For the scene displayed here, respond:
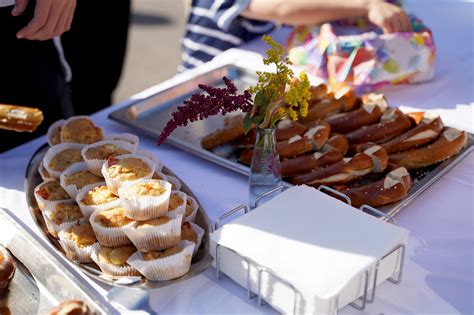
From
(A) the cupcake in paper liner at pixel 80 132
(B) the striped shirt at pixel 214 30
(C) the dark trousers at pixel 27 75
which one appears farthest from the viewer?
(B) the striped shirt at pixel 214 30

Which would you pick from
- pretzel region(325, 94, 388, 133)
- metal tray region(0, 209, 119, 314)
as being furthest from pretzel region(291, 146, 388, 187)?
metal tray region(0, 209, 119, 314)

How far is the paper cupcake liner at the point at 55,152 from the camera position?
4.03ft

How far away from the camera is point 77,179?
1179 mm

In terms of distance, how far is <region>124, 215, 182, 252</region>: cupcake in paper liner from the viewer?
99 centimetres

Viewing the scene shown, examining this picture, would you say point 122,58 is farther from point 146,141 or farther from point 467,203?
point 467,203

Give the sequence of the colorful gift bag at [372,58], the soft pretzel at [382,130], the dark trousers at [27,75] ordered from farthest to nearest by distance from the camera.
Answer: the colorful gift bag at [372,58] < the dark trousers at [27,75] < the soft pretzel at [382,130]

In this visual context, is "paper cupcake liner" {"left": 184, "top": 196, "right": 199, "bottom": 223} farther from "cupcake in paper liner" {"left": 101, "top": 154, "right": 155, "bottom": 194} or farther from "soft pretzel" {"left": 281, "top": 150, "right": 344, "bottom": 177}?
"soft pretzel" {"left": 281, "top": 150, "right": 344, "bottom": 177}

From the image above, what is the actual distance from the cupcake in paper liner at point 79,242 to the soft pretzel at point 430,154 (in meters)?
0.69

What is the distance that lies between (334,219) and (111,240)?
37 centimetres

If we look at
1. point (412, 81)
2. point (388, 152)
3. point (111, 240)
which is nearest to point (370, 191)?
point (388, 152)

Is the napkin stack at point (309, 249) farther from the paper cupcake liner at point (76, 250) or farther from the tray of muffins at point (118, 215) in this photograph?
the paper cupcake liner at point (76, 250)

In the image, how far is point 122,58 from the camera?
8.32ft

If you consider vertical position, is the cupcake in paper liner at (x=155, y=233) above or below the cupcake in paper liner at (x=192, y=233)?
above

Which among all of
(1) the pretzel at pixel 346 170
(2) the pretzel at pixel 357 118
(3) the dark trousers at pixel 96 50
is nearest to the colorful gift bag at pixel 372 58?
(2) the pretzel at pixel 357 118
